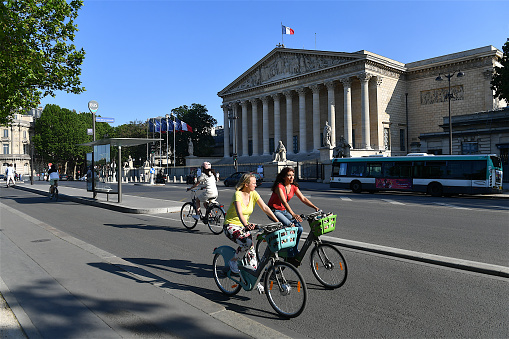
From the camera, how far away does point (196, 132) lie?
80.9m

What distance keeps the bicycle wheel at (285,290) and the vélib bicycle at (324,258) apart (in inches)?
32.7

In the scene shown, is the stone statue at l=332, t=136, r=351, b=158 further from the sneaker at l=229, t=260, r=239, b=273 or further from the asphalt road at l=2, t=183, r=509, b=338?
the sneaker at l=229, t=260, r=239, b=273

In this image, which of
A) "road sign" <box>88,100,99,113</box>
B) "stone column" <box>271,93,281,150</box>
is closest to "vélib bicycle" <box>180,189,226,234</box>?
"road sign" <box>88,100,99,113</box>

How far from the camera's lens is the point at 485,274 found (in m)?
5.91

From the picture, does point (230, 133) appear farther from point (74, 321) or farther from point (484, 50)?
point (74, 321)

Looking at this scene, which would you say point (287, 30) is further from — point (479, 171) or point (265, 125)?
point (479, 171)

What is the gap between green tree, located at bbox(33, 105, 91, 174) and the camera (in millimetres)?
76938

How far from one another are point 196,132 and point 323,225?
254 feet

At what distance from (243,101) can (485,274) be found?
6200 centimetres

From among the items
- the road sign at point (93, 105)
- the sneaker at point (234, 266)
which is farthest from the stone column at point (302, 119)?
the sneaker at point (234, 266)

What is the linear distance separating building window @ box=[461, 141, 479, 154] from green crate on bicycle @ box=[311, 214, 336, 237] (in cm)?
3365

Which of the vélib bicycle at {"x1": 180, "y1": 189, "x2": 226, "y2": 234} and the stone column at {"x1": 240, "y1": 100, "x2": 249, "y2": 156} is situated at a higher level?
the stone column at {"x1": 240, "y1": 100, "x2": 249, "y2": 156}

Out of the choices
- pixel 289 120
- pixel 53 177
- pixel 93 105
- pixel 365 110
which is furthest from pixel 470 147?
pixel 53 177

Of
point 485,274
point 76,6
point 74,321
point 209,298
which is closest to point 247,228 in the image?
point 209,298
